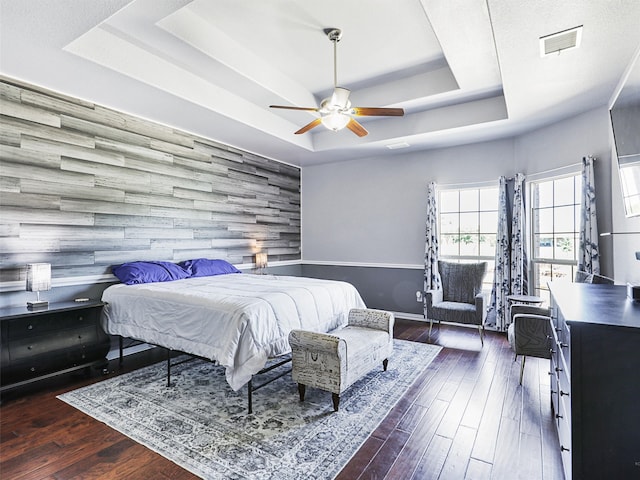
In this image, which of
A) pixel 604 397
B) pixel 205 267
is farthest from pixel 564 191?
pixel 205 267

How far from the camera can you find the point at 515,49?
2.59 meters

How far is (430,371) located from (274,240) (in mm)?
3576

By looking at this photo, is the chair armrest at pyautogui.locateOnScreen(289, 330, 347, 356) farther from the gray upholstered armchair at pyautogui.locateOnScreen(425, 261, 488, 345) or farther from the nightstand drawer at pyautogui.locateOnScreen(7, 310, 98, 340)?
the gray upholstered armchair at pyautogui.locateOnScreen(425, 261, 488, 345)

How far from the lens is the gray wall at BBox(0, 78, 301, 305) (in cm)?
314

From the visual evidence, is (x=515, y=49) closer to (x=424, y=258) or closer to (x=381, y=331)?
(x=381, y=331)

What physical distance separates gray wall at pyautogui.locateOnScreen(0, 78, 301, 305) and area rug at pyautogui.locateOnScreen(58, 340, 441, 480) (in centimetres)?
135

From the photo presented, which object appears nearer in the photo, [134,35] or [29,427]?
[29,427]

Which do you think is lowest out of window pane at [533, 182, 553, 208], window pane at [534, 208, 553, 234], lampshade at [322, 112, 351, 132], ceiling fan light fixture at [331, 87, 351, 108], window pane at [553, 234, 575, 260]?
window pane at [553, 234, 575, 260]

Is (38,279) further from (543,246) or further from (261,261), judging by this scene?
(543,246)

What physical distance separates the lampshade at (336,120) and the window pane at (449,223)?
2.99m

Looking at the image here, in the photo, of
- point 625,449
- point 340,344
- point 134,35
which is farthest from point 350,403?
point 134,35

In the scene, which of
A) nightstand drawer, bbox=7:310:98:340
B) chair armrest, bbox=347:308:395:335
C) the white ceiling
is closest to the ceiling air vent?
the white ceiling

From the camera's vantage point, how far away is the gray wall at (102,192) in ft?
10.3

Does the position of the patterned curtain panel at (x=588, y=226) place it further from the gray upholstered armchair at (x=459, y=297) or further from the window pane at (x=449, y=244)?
the window pane at (x=449, y=244)
